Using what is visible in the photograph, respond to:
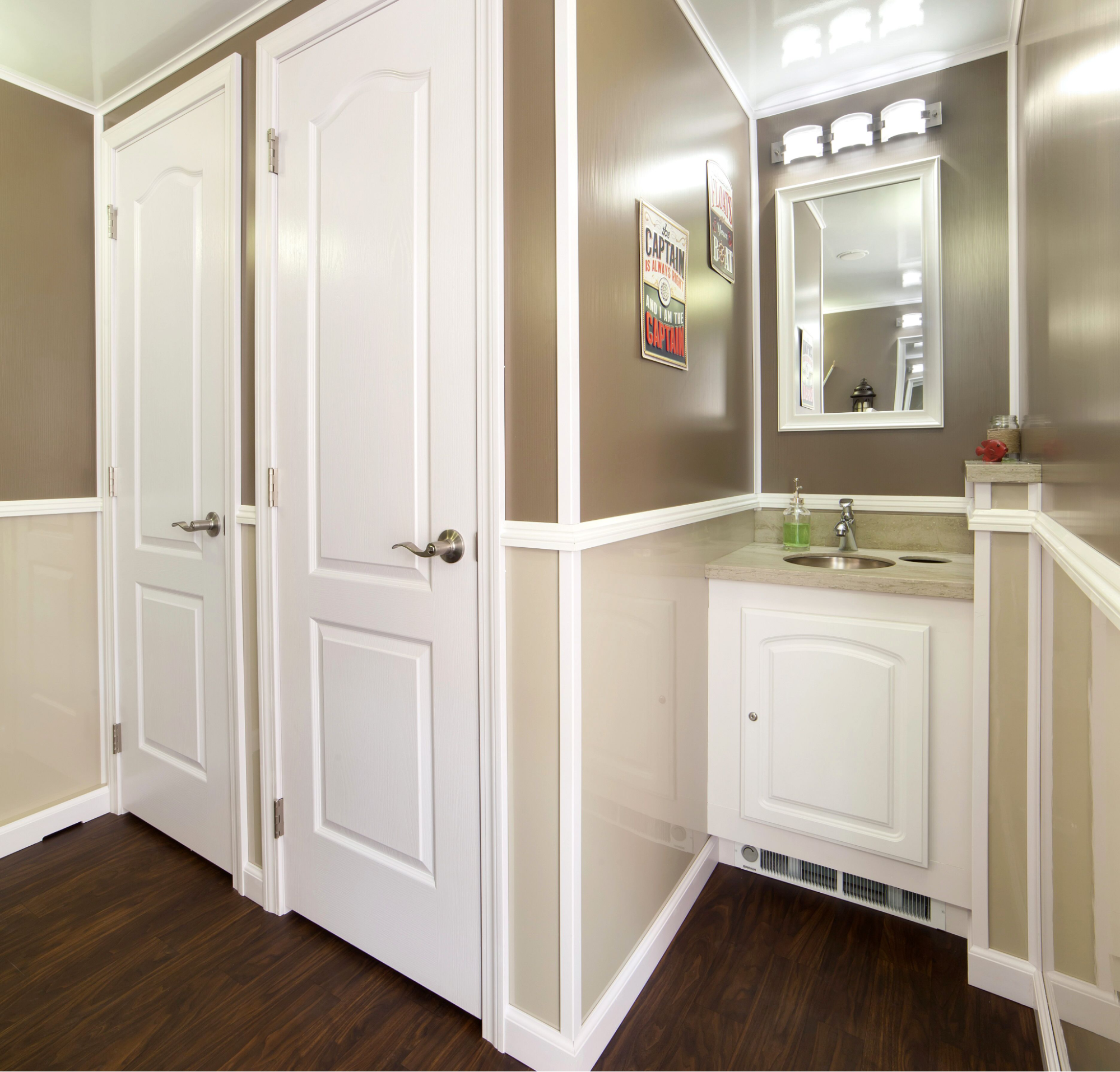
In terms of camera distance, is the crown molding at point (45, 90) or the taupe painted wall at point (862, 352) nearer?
the crown molding at point (45, 90)

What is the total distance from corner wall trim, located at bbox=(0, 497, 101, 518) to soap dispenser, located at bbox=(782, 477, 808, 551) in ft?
7.85

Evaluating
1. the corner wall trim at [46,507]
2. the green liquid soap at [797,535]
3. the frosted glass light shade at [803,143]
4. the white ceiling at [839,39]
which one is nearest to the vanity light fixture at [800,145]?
the frosted glass light shade at [803,143]

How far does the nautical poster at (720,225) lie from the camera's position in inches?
78.9

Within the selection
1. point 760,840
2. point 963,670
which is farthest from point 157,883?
point 963,670

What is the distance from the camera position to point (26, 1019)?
148 cm

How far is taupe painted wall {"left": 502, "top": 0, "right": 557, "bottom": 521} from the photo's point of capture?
50.8 inches

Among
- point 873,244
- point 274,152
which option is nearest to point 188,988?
point 274,152

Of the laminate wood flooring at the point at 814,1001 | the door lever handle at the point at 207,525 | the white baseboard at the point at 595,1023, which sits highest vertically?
the door lever handle at the point at 207,525

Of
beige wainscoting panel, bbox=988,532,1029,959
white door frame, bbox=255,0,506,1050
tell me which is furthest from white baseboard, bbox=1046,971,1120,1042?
white door frame, bbox=255,0,506,1050

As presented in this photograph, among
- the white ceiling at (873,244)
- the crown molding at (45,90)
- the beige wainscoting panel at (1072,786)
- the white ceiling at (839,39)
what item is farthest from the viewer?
the white ceiling at (873,244)

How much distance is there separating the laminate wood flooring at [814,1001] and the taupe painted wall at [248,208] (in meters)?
1.64

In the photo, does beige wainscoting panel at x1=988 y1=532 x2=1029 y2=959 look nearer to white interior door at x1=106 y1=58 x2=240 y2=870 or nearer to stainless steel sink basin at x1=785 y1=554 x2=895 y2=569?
stainless steel sink basin at x1=785 y1=554 x2=895 y2=569

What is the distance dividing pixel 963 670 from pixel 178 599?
223 cm

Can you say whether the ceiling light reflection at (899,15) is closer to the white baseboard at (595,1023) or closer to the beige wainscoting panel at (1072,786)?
the beige wainscoting panel at (1072,786)
